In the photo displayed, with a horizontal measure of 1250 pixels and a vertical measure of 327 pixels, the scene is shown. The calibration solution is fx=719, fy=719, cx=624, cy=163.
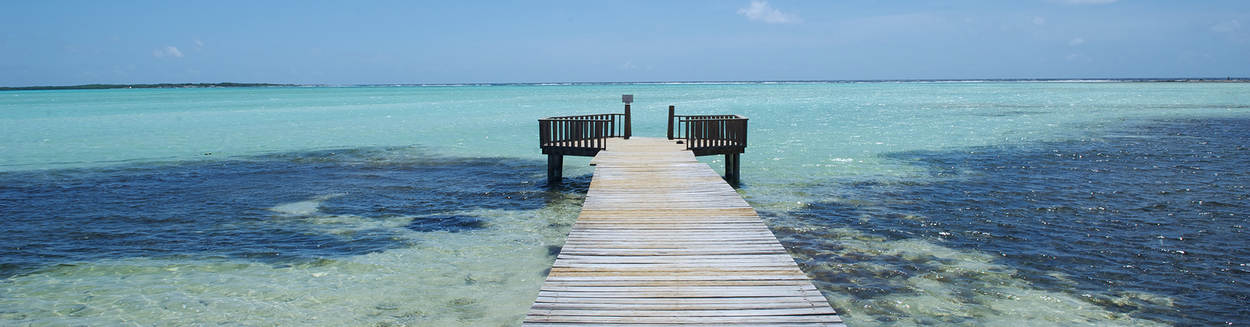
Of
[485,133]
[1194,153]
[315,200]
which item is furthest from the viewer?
[485,133]

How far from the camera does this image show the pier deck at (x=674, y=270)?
18.8 ft

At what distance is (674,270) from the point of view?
702cm

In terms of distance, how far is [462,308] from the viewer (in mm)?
8812

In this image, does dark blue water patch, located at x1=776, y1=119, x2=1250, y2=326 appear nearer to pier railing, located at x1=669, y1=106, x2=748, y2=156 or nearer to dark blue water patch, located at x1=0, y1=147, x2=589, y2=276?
pier railing, located at x1=669, y1=106, x2=748, y2=156

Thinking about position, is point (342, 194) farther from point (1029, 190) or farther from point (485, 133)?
point (485, 133)

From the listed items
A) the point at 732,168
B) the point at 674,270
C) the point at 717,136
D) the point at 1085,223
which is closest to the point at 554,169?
the point at 717,136

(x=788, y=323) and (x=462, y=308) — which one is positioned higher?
(x=788, y=323)

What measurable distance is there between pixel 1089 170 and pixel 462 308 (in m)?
18.3

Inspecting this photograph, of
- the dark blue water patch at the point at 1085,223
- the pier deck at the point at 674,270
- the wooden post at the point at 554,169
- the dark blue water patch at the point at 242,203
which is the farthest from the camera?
the wooden post at the point at 554,169

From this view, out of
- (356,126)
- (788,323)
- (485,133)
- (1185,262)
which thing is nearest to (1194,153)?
(1185,262)

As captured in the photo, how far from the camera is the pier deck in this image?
5.72 meters

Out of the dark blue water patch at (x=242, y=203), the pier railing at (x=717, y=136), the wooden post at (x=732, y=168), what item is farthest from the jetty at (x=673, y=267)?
the wooden post at (x=732, y=168)

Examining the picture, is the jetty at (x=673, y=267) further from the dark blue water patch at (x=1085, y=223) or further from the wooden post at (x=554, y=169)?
the wooden post at (x=554, y=169)

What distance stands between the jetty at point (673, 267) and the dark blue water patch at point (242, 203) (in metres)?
4.37
